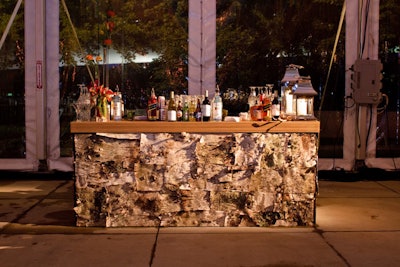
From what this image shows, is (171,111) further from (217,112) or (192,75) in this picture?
(192,75)

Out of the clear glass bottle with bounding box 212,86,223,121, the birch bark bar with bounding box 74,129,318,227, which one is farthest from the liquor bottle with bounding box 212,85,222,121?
the birch bark bar with bounding box 74,129,318,227

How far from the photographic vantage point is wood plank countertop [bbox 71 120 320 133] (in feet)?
17.8

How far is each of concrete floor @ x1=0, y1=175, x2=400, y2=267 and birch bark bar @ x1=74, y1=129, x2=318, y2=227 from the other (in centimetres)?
16

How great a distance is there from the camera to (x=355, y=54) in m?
8.37

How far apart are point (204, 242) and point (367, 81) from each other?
4349mm

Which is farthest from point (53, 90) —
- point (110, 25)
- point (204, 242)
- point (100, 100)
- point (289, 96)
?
point (204, 242)

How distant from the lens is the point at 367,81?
8.19 metres

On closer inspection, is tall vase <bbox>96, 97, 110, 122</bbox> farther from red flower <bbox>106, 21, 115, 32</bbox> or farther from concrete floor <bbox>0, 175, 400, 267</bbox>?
red flower <bbox>106, 21, 115, 32</bbox>

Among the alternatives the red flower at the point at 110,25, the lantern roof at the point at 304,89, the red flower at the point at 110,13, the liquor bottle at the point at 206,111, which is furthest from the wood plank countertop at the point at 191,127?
the red flower at the point at 110,13

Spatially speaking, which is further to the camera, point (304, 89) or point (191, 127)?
point (304, 89)

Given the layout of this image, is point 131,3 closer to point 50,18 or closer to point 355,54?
point 50,18

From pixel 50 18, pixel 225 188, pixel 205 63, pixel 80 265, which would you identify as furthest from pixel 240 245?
pixel 50 18

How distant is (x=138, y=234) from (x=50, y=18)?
4.46m

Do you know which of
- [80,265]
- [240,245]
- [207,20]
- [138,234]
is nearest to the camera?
[80,265]
